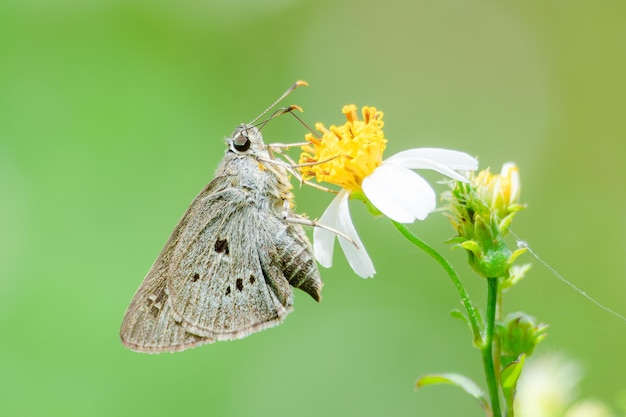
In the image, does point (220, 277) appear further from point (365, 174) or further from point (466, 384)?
point (466, 384)

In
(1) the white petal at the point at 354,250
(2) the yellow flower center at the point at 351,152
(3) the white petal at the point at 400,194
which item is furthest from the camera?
(2) the yellow flower center at the point at 351,152

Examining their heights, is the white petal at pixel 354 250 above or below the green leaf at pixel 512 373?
above

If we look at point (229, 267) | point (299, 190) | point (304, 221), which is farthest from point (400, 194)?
point (299, 190)

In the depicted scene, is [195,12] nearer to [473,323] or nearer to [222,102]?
[222,102]

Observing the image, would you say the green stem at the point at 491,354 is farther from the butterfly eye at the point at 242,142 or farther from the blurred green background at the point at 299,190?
the blurred green background at the point at 299,190

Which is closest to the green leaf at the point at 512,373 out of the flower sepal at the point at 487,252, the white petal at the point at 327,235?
the flower sepal at the point at 487,252

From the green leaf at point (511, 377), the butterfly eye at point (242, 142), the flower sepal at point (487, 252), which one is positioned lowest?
the green leaf at point (511, 377)
